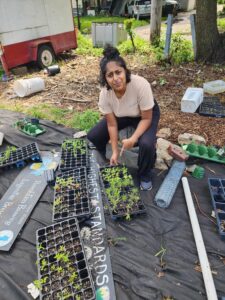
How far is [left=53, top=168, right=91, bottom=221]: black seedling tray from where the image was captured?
220 centimetres

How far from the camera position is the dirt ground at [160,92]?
137 inches

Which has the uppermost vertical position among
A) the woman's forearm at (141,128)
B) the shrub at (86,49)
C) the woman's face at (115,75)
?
the woman's face at (115,75)

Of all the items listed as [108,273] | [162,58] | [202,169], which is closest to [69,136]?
[202,169]

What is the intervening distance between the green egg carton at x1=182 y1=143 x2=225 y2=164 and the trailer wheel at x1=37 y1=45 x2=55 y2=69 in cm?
502

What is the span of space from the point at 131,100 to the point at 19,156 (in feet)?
4.87

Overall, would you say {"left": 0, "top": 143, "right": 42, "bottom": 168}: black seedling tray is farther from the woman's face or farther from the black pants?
the woman's face

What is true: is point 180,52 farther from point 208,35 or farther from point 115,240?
point 115,240

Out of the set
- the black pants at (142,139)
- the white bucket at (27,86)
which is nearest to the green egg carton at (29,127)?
the black pants at (142,139)

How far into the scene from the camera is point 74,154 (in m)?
2.94

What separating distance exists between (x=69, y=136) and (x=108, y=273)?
2079mm

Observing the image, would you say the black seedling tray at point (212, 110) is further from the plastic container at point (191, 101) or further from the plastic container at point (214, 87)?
the plastic container at point (214, 87)

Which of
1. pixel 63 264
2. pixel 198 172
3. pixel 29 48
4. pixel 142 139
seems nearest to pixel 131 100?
pixel 142 139

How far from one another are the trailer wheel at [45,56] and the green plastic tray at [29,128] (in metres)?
3.35

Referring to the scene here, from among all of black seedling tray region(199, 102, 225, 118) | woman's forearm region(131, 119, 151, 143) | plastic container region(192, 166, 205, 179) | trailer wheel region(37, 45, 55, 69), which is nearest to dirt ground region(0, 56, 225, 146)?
black seedling tray region(199, 102, 225, 118)
